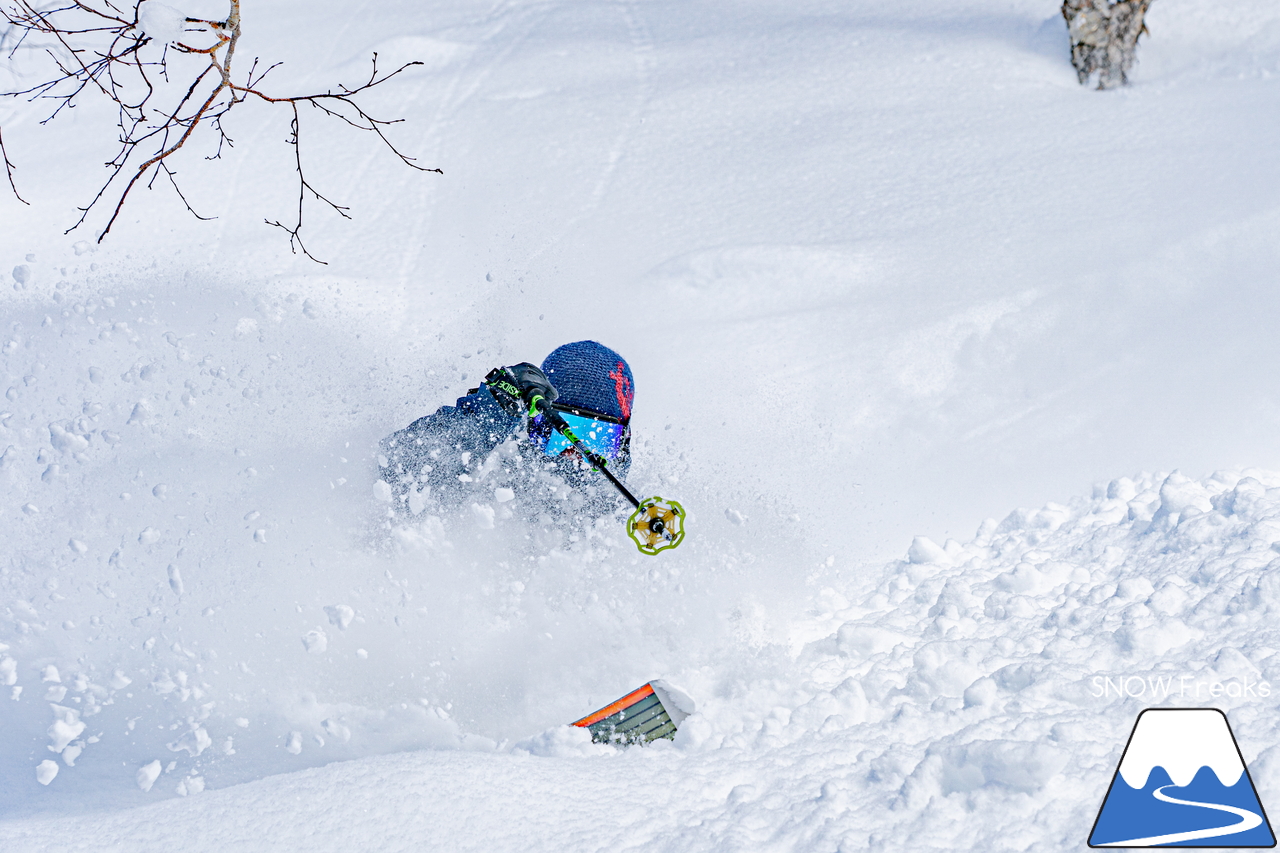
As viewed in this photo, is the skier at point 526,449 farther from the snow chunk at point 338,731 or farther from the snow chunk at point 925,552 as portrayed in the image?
the snow chunk at point 925,552

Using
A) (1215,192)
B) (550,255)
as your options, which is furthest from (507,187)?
(1215,192)

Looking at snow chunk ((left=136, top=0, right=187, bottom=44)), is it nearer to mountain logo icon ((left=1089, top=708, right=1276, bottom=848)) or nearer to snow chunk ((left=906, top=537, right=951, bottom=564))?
mountain logo icon ((left=1089, top=708, right=1276, bottom=848))

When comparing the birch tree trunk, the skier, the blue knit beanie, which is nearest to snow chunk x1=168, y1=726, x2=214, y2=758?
the skier

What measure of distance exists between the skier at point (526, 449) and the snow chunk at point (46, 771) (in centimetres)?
152

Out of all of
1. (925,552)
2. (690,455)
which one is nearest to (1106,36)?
(690,455)

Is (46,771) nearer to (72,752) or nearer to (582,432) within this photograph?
(72,752)

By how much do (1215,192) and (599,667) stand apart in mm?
4754

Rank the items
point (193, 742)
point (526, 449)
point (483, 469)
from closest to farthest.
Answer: point (193, 742) → point (526, 449) → point (483, 469)

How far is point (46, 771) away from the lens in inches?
111

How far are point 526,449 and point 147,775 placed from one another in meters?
1.72

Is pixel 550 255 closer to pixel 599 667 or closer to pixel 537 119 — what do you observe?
pixel 537 119

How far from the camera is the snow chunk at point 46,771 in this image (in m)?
2.79

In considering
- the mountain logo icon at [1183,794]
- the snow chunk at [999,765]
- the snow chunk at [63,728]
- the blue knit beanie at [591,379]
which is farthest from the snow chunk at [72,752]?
the mountain logo icon at [1183,794]

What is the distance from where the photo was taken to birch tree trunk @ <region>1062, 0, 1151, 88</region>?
733cm
